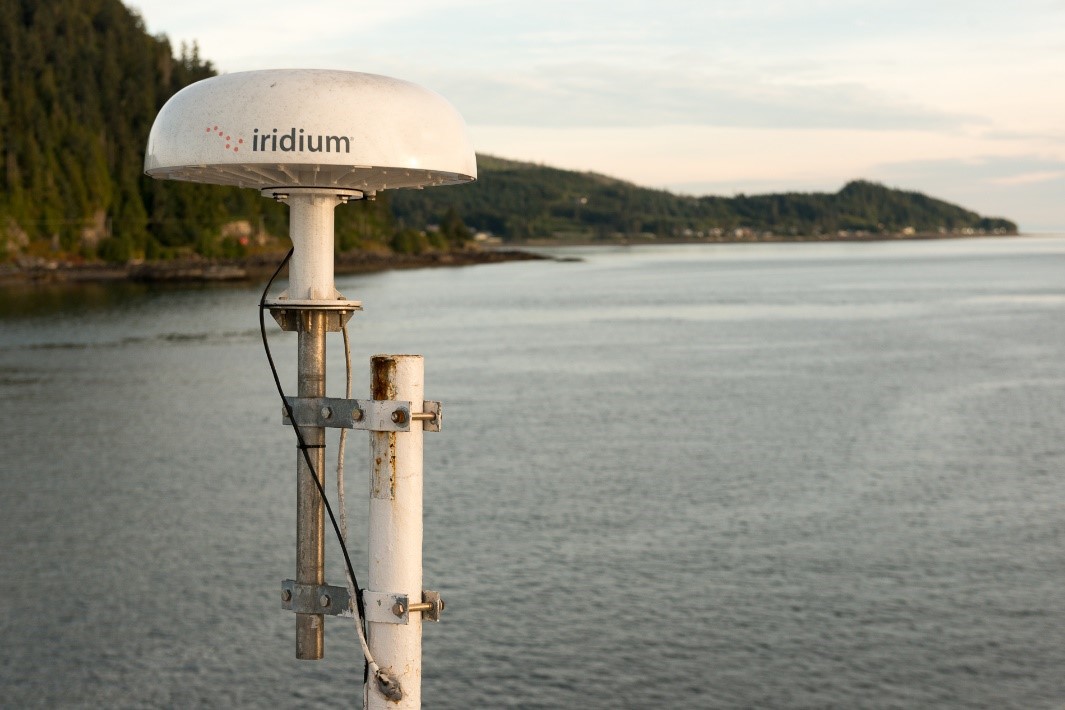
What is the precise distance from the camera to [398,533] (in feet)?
16.4

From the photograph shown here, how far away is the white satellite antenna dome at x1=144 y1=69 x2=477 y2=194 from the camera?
4.84 meters

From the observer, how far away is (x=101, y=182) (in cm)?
17125

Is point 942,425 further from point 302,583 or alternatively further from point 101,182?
point 101,182

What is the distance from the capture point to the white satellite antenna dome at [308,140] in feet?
15.9

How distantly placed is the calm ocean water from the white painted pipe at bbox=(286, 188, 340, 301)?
15642 millimetres

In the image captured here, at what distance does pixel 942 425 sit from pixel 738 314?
6361 centimetres

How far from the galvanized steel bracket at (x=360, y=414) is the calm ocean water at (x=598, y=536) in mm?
15565

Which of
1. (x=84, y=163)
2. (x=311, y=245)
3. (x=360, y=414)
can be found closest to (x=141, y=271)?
(x=84, y=163)

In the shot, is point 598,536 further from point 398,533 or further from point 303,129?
point 303,129

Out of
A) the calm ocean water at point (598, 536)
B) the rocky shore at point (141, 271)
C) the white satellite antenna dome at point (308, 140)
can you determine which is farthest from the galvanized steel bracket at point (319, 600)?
the rocky shore at point (141, 271)

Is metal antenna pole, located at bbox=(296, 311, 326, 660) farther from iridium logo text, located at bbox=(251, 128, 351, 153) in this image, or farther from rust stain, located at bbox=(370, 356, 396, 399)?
iridium logo text, located at bbox=(251, 128, 351, 153)

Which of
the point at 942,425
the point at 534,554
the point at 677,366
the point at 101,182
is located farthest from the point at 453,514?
the point at 101,182

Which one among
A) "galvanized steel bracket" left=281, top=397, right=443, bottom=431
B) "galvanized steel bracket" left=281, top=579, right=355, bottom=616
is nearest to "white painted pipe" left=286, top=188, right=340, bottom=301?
"galvanized steel bracket" left=281, top=397, right=443, bottom=431

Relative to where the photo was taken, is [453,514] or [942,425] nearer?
[453,514]
